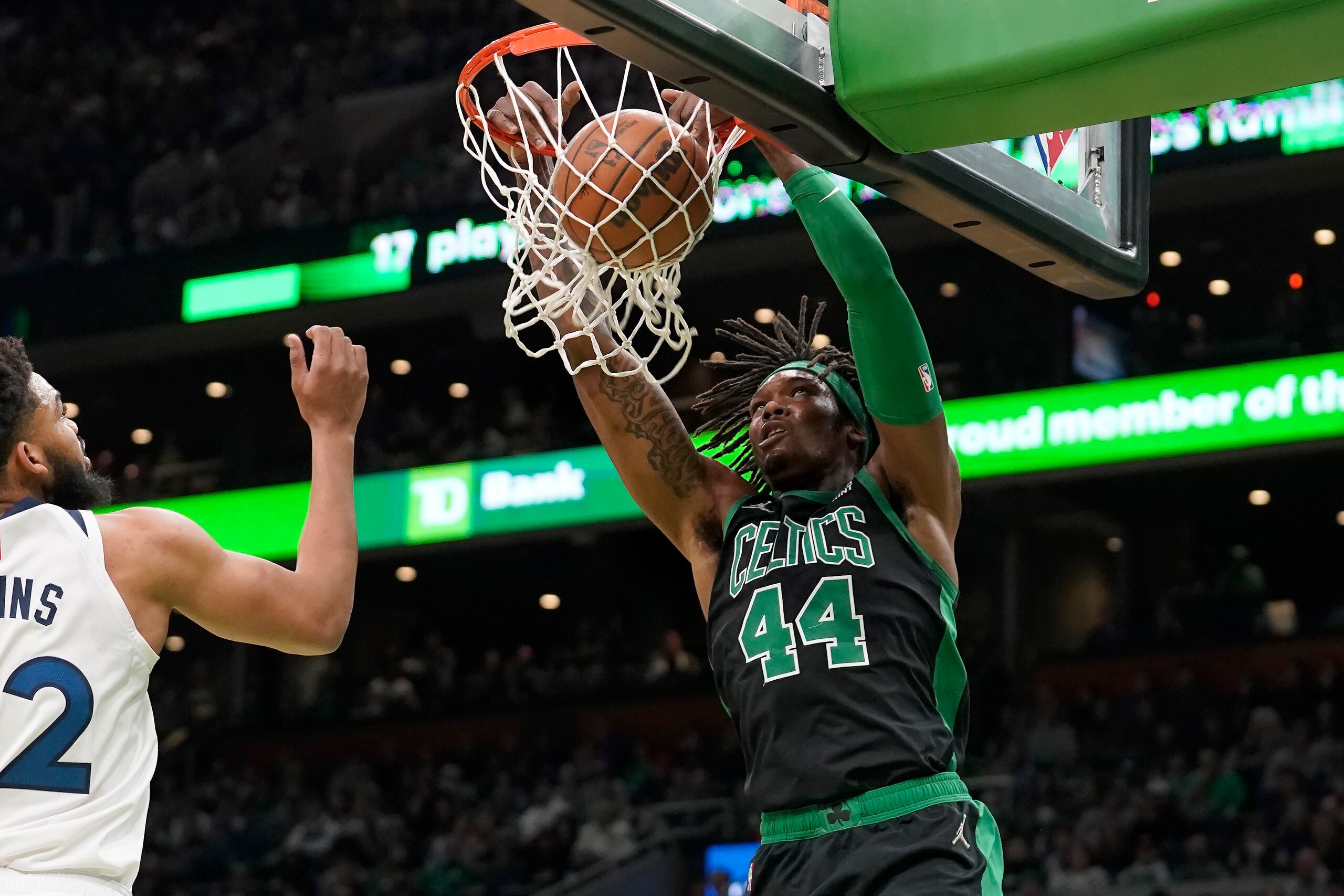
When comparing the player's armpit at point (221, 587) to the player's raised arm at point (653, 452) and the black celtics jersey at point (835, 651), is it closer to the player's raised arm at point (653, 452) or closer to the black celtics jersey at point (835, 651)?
the black celtics jersey at point (835, 651)

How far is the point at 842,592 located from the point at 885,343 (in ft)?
1.68

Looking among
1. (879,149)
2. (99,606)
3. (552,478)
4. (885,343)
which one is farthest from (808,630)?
(552,478)

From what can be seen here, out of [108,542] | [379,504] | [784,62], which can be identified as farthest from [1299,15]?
A: [379,504]

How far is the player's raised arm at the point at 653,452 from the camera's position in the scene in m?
3.96

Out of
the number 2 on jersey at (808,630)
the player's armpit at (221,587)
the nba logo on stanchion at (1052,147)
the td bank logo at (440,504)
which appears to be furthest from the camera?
the td bank logo at (440,504)

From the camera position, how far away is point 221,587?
272 centimetres

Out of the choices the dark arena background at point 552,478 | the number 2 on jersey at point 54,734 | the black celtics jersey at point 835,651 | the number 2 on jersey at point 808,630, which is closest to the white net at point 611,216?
the black celtics jersey at point 835,651

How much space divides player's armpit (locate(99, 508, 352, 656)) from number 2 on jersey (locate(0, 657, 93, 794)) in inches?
6.9

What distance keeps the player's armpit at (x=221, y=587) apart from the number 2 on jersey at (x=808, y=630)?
104 centimetres

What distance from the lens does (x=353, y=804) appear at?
15555 millimetres

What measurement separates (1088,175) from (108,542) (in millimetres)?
2211

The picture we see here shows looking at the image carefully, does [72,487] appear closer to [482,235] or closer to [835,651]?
[835,651]

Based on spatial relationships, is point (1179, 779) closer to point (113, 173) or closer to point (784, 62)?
point (784, 62)

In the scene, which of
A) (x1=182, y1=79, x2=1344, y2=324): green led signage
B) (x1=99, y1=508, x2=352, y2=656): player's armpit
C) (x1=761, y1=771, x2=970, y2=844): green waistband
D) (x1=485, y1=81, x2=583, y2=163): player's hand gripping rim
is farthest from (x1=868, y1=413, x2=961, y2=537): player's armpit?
(x1=182, y1=79, x2=1344, y2=324): green led signage
